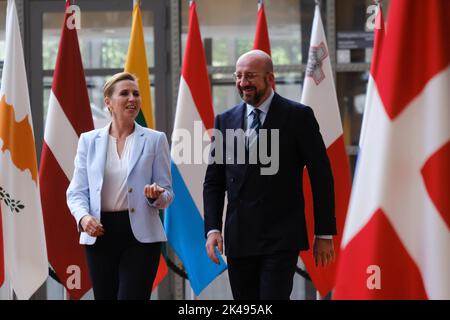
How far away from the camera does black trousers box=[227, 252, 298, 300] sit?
4211 mm

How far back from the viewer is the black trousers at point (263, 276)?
4.21 metres

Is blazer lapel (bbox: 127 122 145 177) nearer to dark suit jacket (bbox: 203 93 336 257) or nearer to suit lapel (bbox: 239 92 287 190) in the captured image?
dark suit jacket (bbox: 203 93 336 257)

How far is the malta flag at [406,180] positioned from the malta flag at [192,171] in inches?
137

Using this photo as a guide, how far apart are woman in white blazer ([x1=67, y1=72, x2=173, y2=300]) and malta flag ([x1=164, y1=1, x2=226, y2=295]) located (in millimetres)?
1858

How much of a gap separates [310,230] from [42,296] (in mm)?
3031

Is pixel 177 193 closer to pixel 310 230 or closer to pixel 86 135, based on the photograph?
pixel 310 230

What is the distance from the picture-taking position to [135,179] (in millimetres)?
4645

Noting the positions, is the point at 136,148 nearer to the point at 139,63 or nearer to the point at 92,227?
the point at 92,227

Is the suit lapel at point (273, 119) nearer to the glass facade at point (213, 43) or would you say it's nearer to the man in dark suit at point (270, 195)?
the man in dark suit at point (270, 195)

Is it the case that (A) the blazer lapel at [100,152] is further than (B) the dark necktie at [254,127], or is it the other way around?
(A) the blazer lapel at [100,152]

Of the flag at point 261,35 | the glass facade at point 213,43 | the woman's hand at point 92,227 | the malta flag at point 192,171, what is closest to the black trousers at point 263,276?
the woman's hand at point 92,227

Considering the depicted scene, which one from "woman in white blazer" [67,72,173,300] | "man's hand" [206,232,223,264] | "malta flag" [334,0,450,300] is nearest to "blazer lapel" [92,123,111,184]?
"woman in white blazer" [67,72,173,300]
